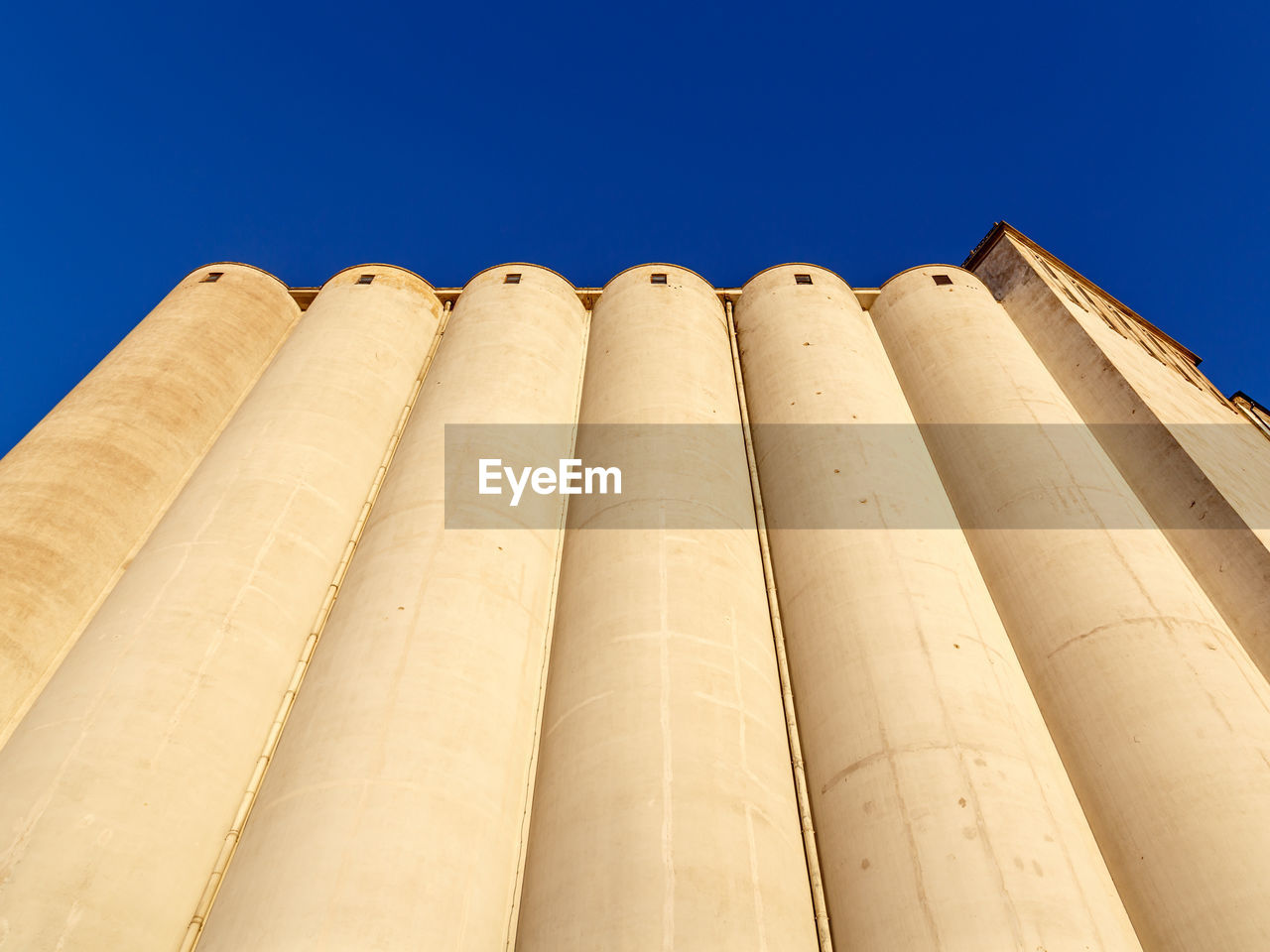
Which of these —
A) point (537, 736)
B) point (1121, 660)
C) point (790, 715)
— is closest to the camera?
point (1121, 660)

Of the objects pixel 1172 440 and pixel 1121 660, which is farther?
pixel 1172 440

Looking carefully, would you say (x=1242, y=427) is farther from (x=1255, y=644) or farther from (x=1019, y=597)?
(x=1019, y=597)

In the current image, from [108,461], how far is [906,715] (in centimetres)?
1464

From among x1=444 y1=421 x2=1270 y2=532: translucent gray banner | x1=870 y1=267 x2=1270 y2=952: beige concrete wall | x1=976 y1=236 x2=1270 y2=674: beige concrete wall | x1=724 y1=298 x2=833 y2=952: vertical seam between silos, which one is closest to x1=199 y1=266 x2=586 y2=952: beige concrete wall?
x1=444 y1=421 x2=1270 y2=532: translucent gray banner

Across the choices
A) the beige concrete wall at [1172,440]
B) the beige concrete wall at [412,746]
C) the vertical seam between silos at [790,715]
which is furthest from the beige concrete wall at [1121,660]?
the beige concrete wall at [412,746]

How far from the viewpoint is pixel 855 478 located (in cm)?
1439

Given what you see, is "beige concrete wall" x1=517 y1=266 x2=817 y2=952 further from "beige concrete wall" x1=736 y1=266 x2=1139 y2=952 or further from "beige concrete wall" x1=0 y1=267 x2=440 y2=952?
"beige concrete wall" x1=0 y1=267 x2=440 y2=952

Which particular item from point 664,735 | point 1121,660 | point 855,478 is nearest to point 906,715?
point 664,735

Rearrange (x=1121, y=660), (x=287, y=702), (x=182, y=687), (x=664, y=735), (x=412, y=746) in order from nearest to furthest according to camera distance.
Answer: (x=412, y=746), (x=664, y=735), (x=182, y=687), (x=1121, y=660), (x=287, y=702)

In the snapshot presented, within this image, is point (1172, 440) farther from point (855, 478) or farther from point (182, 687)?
point (182, 687)

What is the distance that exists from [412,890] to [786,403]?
11.7m

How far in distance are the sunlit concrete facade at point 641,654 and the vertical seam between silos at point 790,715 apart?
57 mm

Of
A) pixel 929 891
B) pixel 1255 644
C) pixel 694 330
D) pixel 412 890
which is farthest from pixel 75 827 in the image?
pixel 1255 644

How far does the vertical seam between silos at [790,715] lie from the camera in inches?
374
